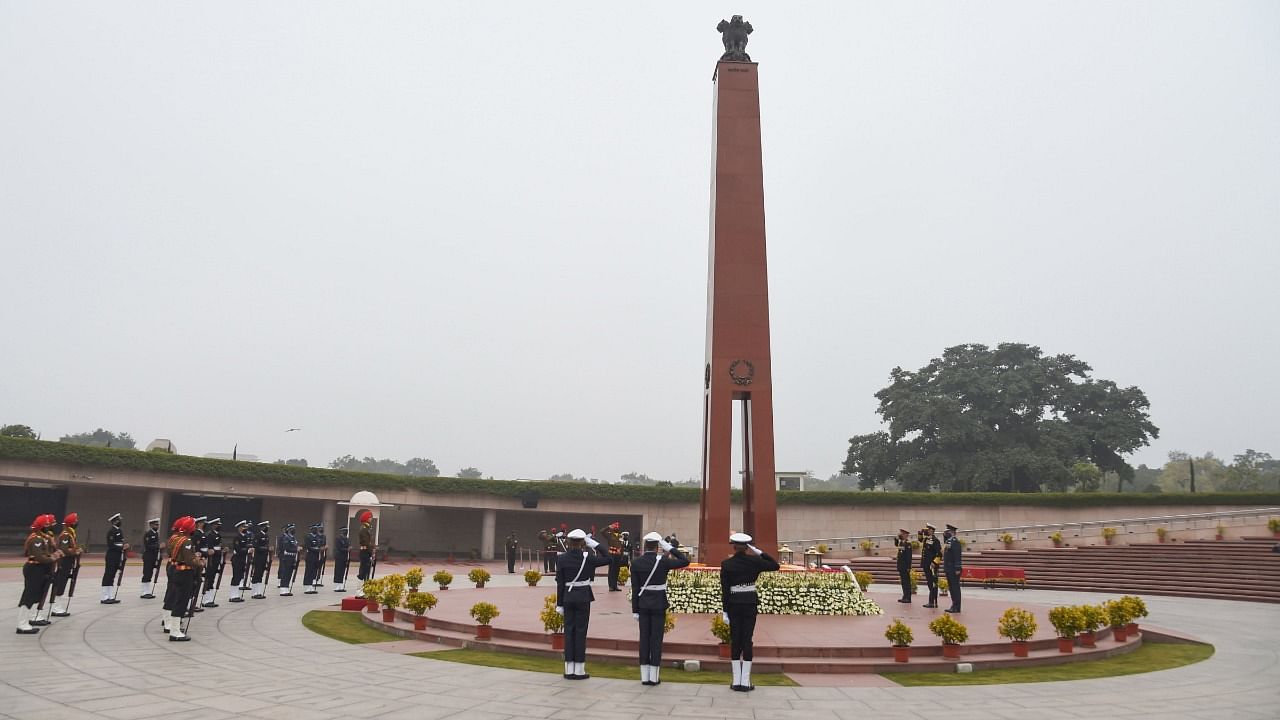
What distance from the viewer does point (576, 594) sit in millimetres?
8898

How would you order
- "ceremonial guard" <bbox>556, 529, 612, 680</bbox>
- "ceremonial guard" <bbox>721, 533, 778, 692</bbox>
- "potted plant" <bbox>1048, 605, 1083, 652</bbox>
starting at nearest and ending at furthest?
"ceremonial guard" <bbox>721, 533, 778, 692</bbox> → "ceremonial guard" <bbox>556, 529, 612, 680</bbox> → "potted plant" <bbox>1048, 605, 1083, 652</bbox>

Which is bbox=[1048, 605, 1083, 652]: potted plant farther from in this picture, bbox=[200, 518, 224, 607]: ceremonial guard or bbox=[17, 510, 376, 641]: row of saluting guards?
bbox=[200, 518, 224, 607]: ceremonial guard

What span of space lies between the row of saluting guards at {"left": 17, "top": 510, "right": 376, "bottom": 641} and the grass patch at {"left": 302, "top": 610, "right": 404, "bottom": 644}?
191cm

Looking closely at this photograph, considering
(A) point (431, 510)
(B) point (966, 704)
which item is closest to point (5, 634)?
→ (B) point (966, 704)

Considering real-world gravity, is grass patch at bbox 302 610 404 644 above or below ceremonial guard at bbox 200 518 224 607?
below

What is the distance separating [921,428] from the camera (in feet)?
149

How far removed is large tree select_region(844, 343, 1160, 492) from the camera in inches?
1676

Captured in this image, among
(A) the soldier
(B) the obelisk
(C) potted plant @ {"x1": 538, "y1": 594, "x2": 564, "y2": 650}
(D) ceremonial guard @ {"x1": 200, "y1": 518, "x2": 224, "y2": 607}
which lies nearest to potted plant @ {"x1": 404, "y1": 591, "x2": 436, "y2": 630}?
(C) potted plant @ {"x1": 538, "y1": 594, "x2": 564, "y2": 650}

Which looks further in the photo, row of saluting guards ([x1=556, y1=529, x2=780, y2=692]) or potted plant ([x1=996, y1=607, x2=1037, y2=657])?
potted plant ([x1=996, y1=607, x2=1037, y2=657])

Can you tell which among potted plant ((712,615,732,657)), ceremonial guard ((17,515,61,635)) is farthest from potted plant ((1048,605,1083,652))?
ceremonial guard ((17,515,61,635))

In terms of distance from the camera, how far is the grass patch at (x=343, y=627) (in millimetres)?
11562

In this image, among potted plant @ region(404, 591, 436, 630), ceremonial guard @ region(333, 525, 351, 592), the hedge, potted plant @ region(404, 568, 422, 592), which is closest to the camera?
potted plant @ region(404, 591, 436, 630)

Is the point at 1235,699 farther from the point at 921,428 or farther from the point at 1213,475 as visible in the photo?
the point at 1213,475

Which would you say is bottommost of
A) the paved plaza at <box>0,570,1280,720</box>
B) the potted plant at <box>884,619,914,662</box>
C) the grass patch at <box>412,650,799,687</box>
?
the grass patch at <box>412,650,799,687</box>
